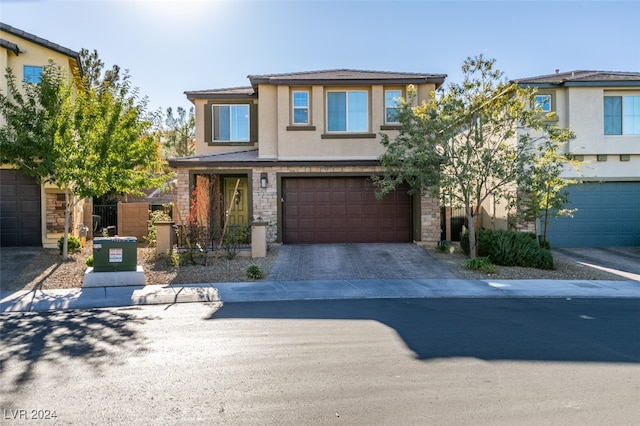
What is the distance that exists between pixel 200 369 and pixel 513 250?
34.9 feet

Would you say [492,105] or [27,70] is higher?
[27,70]

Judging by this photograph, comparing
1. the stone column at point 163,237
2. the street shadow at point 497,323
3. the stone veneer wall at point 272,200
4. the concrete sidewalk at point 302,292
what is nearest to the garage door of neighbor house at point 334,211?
the stone veneer wall at point 272,200

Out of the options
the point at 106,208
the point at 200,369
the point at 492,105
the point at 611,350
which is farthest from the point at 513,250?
the point at 106,208

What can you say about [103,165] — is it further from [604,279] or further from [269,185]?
[604,279]

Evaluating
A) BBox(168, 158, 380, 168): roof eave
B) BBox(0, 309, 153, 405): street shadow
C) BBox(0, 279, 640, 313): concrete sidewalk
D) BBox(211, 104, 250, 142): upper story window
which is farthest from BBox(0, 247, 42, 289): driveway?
BBox(211, 104, 250, 142): upper story window

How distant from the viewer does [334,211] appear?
1700cm

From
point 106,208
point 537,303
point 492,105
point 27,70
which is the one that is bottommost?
point 537,303

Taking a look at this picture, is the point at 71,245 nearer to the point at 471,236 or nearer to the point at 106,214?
the point at 106,214

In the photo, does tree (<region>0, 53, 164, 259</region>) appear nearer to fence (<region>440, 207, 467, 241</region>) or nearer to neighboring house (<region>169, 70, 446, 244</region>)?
neighboring house (<region>169, 70, 446, 244</region>)

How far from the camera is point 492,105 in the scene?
1286 centimetres

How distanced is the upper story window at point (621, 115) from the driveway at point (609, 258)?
4.31m

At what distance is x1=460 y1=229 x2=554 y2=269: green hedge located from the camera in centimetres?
1315

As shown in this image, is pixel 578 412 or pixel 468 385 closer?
pixel 578 412

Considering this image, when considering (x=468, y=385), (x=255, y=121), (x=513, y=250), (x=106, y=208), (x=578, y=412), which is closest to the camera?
(x=578, y=412)
